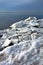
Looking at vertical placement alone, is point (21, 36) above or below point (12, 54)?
below

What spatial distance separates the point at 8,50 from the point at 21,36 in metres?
2.86

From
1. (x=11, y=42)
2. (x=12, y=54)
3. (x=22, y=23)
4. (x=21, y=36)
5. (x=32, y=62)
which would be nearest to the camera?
(x=32, y=62)

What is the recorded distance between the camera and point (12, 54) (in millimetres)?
2348

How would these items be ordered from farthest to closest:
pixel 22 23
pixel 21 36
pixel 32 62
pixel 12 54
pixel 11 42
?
pixel 22 23
pixel 21 36
pixel 11 42
pixel 12 54
pixel 32 62

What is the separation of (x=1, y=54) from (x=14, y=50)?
0.18 m

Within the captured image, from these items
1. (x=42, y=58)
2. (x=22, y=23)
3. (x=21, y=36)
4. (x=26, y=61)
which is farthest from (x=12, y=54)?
(x=22, y=23)

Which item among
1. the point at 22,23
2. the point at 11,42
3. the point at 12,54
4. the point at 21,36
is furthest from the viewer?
the point at 22,23

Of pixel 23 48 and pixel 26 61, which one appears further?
pixel 23 48

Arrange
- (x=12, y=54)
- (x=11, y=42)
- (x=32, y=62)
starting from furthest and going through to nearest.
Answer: (x=11, y=42)
(x=12, y=54)
(x=32, y=62)

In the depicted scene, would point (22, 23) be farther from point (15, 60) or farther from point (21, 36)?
point (15, 60)

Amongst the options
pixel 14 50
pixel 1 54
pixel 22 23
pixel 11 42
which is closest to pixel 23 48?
pixel 14 50

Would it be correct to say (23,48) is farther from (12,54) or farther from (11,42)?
(11,42)

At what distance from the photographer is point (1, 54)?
246cm

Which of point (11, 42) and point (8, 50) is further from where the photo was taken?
point (11, 42)
